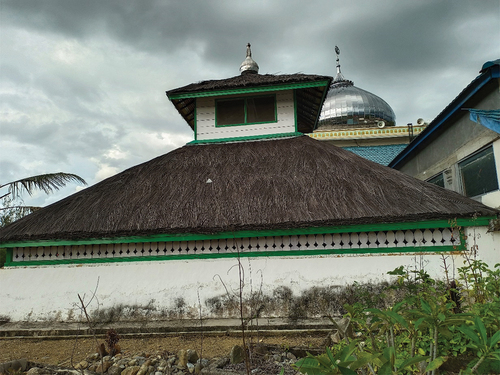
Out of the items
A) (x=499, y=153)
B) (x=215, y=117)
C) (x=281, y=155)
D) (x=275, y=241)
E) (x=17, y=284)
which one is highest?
(x=215, y=117)

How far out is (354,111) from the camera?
22969mm

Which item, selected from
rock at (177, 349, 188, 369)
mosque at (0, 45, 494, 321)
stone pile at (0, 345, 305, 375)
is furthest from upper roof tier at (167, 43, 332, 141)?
rock at (177, 349, 188, 369)

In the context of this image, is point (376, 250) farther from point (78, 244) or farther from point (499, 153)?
point (78, 244)

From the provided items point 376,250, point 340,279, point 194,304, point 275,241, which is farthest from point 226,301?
point 376,250

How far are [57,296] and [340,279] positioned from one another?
5.66m

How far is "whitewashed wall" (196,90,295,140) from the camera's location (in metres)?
10.4

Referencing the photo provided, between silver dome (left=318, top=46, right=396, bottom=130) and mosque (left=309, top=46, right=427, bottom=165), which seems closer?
mosque (left=309, top=46, right=427, bottom=165)

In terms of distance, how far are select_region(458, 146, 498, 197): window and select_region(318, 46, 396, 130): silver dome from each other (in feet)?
45.1

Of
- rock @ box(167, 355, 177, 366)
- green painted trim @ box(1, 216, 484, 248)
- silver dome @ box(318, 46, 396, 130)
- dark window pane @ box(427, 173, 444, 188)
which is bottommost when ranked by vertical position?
rock @ box(167, 355, 177, 366)

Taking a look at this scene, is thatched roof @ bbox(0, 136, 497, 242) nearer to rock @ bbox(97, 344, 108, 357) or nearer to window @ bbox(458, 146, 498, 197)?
window @ bbox(458, 146, 498, 197)

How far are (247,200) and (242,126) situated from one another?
3932 mm

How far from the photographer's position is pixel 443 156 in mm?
10328

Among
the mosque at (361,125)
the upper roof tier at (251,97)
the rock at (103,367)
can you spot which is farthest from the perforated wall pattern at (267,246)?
the mosque at (361,125)

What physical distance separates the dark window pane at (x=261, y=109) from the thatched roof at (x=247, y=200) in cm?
211
